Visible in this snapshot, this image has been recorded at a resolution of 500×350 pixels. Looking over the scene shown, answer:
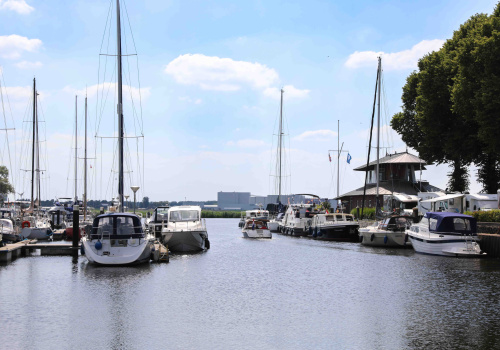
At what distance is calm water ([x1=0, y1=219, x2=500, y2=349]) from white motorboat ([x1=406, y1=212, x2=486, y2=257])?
7.16 ft

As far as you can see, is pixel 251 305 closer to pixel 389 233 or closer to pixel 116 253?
pixel 116 253

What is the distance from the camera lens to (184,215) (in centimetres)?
4497

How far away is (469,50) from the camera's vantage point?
46844 mm

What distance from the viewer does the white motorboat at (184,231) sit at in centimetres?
4191

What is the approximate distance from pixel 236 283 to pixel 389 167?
55561 mm

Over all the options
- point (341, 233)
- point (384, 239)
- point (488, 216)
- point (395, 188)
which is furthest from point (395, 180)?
point (488, 216)

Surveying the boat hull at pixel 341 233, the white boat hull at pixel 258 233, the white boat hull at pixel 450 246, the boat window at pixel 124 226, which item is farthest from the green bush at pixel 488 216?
the boat window at pixel 124 226

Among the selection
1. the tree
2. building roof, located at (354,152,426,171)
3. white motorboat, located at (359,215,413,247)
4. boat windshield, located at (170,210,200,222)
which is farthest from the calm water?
the tree

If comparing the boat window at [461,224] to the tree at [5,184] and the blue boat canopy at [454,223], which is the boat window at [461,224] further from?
the tree at [5,184]

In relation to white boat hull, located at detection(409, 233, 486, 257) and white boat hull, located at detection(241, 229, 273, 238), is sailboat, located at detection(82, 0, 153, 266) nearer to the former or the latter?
white boat hull, located at detection(409, 233, 486, 257)

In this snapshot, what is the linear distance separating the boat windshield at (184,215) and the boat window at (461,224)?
18.7 metres

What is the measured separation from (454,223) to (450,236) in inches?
46.0

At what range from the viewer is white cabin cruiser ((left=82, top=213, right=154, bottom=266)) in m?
32.0

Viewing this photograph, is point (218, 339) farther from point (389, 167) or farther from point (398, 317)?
point (389, 167)
